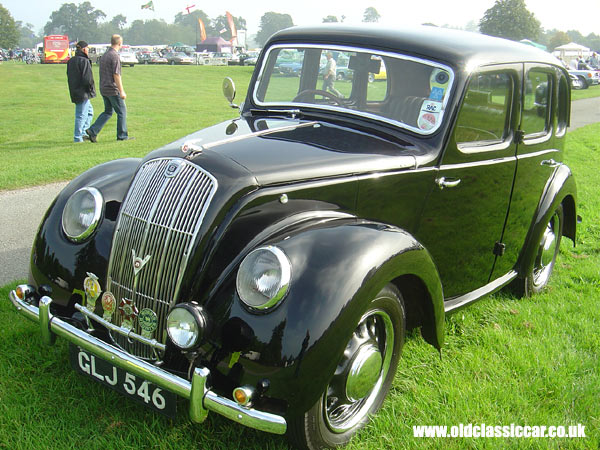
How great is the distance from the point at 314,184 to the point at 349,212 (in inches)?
9.9

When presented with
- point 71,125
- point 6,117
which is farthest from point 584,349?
point 6,117

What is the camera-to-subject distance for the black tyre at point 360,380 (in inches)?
87.8

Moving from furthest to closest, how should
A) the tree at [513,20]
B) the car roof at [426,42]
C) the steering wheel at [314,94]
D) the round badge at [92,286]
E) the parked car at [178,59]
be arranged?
1. the tree at [513,20]
2. the parked car at [178,59]
3. the steering wheel at [314,94]
4. the car roof at [426,42]
5. the round badge at [92,286]

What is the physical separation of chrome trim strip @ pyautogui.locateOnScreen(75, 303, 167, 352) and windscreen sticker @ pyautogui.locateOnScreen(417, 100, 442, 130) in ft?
6.07

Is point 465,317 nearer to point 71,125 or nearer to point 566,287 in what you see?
point 566,287

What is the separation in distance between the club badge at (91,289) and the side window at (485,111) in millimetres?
2069

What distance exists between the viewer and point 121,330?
2.41 metres

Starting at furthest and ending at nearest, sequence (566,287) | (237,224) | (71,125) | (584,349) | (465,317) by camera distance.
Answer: (71,125)
(566,287)
(465,317)
(584,349)
(237,224)

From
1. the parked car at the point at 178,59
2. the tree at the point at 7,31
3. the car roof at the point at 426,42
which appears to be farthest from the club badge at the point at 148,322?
the tree at the point at 7,31

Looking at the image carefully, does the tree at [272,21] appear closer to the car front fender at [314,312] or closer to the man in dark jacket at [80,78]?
the man in dark jacket at [80,78]

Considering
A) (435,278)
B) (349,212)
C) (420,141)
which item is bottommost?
(435,278)

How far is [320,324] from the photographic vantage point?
Answer: 83.0 inches

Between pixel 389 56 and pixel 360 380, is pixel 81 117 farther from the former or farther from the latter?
pixel 360 380

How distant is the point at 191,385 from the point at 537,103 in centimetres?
307
